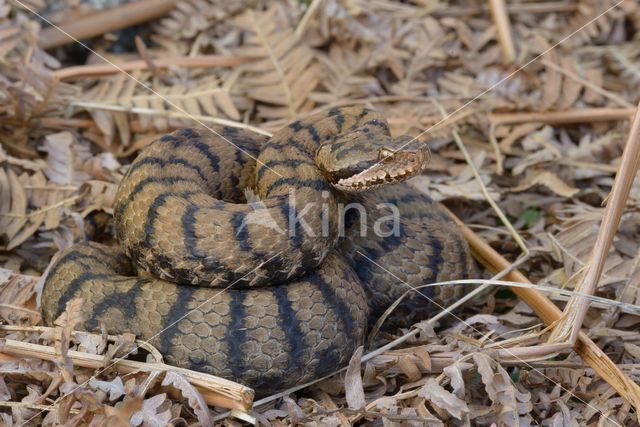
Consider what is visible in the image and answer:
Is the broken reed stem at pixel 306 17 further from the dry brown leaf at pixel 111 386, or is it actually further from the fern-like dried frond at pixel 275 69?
the dry brown leaf at pixel 111 386

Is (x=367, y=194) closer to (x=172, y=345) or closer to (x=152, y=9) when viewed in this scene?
(x=172, y=345)

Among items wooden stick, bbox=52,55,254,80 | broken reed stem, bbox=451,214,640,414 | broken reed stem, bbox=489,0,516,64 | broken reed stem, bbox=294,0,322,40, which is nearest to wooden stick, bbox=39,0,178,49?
wooden stick, bbox=52,55,254,80

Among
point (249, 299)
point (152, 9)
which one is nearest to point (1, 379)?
point (249, 299)

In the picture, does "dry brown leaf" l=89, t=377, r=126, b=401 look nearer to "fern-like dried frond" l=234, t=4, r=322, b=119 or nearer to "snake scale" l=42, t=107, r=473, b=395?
"snake scale" l=42, t=107, r=473, b=395

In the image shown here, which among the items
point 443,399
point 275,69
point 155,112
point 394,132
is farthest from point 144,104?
point 443,399

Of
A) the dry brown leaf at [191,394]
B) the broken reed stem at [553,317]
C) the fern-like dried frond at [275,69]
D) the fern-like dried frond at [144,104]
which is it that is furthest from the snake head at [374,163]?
the dry brown leaf at [191,394]
